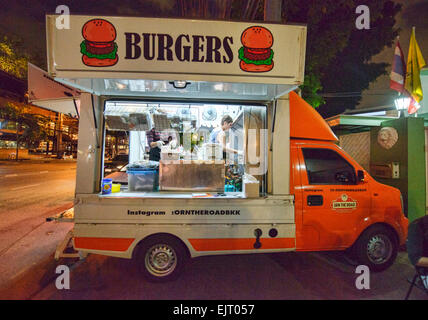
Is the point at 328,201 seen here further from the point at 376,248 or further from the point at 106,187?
the point at 106,187

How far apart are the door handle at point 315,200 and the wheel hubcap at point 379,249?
1161 mm

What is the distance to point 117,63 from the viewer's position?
2.87m

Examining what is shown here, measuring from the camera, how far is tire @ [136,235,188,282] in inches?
128

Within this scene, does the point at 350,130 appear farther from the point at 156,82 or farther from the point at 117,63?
the point at 117,63

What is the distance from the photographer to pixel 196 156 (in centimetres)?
463

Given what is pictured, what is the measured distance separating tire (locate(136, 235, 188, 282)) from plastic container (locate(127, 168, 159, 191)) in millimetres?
888

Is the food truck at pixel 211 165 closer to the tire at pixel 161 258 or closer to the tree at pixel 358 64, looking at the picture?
the tire at pixel 161 258

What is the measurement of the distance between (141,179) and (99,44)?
2005mm

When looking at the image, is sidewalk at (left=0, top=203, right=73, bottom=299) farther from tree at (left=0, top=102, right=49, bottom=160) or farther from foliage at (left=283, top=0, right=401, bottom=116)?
tree at (left=0, top=102, right=49, bottom=160)

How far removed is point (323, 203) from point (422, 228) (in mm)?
1145

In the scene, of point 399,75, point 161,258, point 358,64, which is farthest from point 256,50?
point 358,64

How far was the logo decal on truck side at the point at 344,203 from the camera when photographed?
11.6 feet

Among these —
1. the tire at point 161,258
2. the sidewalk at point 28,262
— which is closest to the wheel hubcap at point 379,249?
the tire at point 161,258
